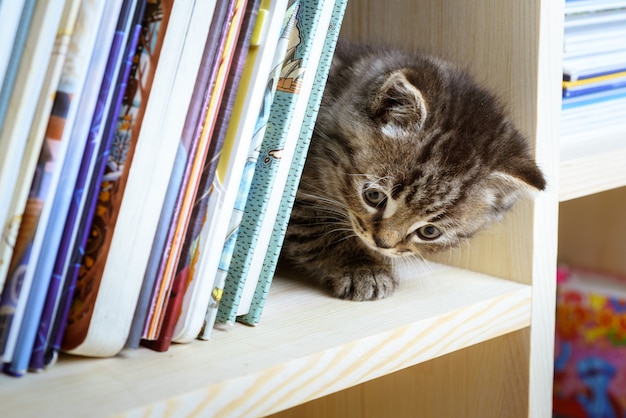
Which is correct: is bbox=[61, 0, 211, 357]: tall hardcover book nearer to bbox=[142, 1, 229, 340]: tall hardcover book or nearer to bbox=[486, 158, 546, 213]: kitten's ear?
bbox=[142, 1, 229, 340]: tall hardcover book

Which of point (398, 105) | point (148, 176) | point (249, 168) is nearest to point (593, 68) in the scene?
point (398, 105)

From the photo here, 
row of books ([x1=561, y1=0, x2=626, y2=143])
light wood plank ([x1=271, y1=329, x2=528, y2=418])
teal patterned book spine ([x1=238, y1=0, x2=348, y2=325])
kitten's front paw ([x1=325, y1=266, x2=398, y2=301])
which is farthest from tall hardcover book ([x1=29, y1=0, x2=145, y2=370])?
row of books ([x1=561, y1=0, x2=626, y2=143])

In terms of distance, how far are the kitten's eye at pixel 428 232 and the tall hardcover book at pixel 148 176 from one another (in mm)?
515

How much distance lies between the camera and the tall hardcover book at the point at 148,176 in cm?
53

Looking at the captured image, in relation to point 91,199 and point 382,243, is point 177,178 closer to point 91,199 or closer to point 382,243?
point 91,199

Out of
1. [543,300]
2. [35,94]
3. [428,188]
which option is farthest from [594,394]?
[35,94]

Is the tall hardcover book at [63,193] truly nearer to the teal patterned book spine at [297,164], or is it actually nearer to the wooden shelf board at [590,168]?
the teal patterned book spine at [297,164]

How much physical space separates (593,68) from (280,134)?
604 millimetres

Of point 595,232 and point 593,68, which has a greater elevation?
point 593,68

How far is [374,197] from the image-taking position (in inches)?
37.6

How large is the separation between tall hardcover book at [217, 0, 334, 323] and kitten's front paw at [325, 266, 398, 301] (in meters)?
0.18

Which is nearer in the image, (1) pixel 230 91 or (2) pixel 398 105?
(1) pixel 230 91

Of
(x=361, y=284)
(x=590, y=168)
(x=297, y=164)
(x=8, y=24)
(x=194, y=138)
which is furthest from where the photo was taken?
(x=590, y=168)

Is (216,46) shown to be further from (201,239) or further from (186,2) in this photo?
(201,239)
